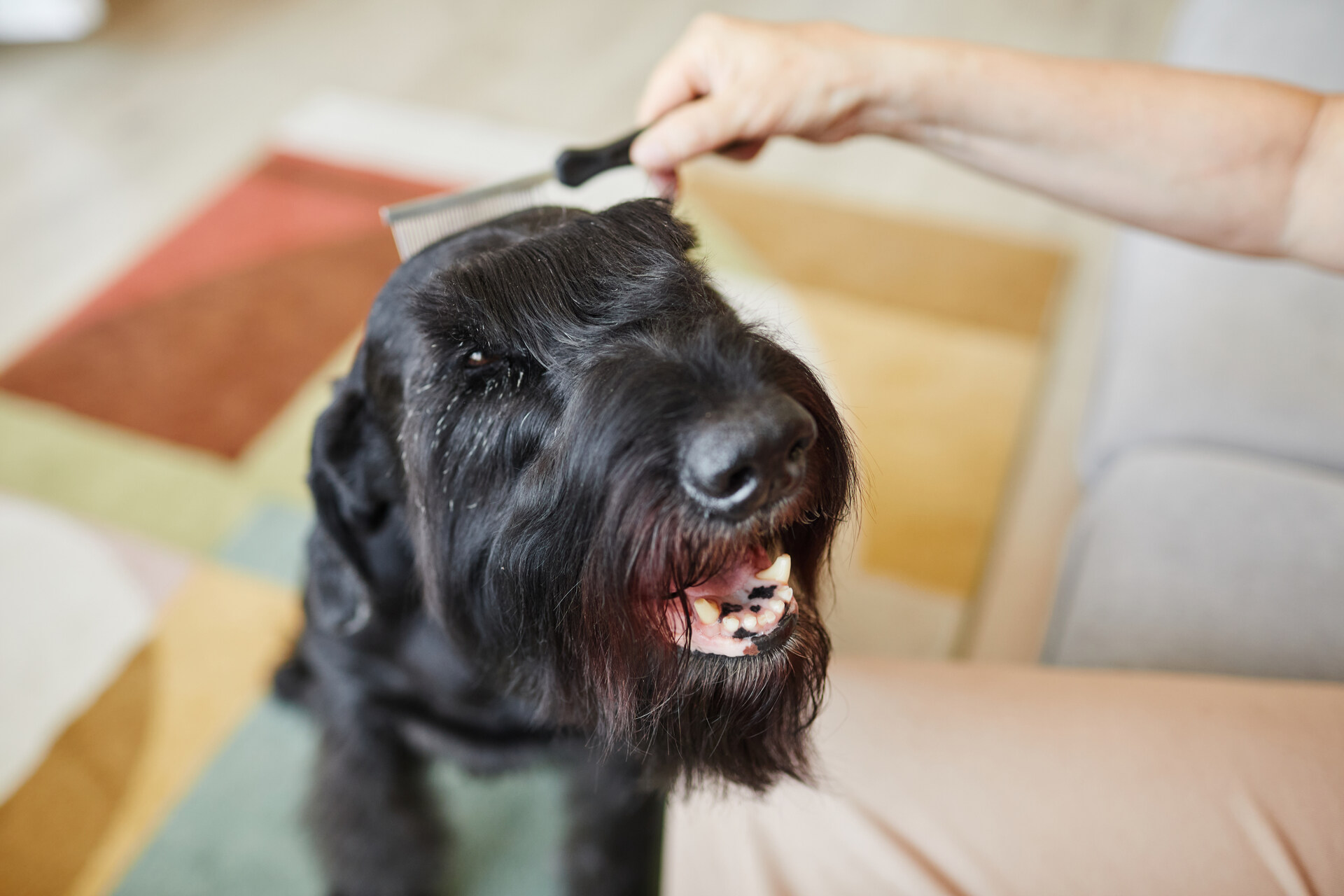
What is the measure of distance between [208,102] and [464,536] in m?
3.28

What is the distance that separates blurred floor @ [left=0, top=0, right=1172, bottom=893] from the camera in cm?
196

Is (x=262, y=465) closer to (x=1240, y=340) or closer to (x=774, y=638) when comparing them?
(x=774, y=638)

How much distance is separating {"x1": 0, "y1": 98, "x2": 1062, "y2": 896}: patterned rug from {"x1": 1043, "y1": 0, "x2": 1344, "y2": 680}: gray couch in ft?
1.39

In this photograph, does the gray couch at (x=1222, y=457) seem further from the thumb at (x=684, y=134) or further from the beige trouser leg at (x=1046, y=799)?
the thumb at (x=684, y=134)

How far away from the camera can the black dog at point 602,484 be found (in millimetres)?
755

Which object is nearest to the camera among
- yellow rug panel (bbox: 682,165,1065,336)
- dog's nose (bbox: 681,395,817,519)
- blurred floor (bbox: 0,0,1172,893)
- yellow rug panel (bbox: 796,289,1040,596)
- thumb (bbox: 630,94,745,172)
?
dog's nose (bbox: 681,395,817,519)

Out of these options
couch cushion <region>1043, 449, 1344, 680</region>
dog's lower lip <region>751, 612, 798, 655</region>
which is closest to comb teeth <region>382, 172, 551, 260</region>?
dog's lower lip <region>751, 612, 798, 655</region>

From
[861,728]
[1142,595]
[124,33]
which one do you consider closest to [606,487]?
[861,728]

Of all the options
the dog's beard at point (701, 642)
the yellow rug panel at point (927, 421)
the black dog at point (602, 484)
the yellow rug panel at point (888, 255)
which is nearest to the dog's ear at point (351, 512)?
the black dog at point (602, 484)

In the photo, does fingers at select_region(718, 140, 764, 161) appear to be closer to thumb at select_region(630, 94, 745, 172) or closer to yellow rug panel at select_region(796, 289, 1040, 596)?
thumb at select_region(630, 94, 745, 172)

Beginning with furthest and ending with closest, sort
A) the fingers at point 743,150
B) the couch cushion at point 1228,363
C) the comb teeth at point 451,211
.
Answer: the couch cushion at point 1228,363, the fingers at point 743,150, the comb teeth at point 451,211

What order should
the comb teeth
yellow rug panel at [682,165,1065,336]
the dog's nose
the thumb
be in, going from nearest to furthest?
1. the dog's nose
2. the comb teeth
3. the thumb
4. yellow rug panel at [682,165,1065,336]

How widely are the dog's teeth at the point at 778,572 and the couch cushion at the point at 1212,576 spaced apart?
2.19 ft

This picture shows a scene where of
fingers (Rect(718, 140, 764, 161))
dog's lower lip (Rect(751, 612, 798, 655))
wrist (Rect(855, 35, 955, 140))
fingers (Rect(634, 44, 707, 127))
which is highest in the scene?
wrist (Rect(855, 35, 955, 140))
